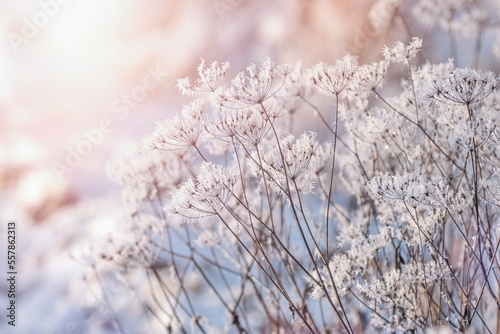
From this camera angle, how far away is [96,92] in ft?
35.8

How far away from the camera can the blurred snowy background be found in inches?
352

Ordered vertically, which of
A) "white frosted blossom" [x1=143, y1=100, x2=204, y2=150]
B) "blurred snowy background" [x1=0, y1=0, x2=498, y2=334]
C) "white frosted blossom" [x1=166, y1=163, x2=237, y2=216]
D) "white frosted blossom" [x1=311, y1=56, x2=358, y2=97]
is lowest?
"white frosted blossom" [x1=166, y1=163, x2=237, y2=216]

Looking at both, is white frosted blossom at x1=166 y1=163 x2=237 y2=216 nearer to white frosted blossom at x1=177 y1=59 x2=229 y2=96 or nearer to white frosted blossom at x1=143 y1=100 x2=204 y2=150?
white frosted blossom at x1=143 y1=100 x2=204 y2=150

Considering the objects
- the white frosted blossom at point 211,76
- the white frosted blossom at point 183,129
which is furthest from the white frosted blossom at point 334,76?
the white frosted blossom at point 183,129

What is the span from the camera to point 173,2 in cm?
1233

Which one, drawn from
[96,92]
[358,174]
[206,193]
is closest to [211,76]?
[206,193]

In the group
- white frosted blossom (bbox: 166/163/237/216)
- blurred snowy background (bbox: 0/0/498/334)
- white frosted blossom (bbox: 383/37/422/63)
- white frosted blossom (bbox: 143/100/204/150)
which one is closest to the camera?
white frosted blossom (bbox: 166/163/237/216)

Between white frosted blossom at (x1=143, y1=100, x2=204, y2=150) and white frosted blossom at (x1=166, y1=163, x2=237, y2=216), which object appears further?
white frosted blossom at (x1=143, y1=100, x2=204, y2=150)

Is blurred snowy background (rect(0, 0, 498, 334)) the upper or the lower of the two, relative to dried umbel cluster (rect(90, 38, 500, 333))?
upper

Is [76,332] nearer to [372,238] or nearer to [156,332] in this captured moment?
[156,332]

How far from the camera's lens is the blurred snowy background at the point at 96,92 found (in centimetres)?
895

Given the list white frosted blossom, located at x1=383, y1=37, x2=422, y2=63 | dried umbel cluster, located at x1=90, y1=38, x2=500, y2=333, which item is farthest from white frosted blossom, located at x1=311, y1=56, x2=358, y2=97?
white frosted blossom, located at x1=383, y1=37, x2=422, y2=63

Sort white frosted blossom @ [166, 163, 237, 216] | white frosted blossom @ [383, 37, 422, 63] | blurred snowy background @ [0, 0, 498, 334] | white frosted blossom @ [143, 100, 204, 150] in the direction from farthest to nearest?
blurred snowy background @ [0, 0, 498, 334] < white frosted blossom @ [383, 37, 422, 63] < white frosted blossom @ [143, 100, 204, 150] < white frosted blossom @ [166, 163, 237, 216]

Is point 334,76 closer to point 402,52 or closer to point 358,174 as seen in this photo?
point 402,52
